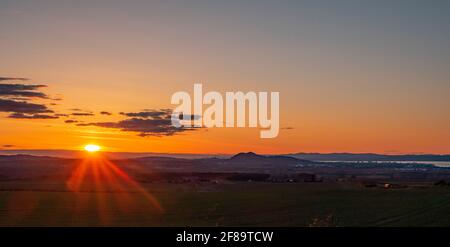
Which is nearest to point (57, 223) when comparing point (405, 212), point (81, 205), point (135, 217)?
point (135, 217)

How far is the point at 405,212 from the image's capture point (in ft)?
163

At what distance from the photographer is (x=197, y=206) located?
2397 inches

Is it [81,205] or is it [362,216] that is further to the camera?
[81,205]
